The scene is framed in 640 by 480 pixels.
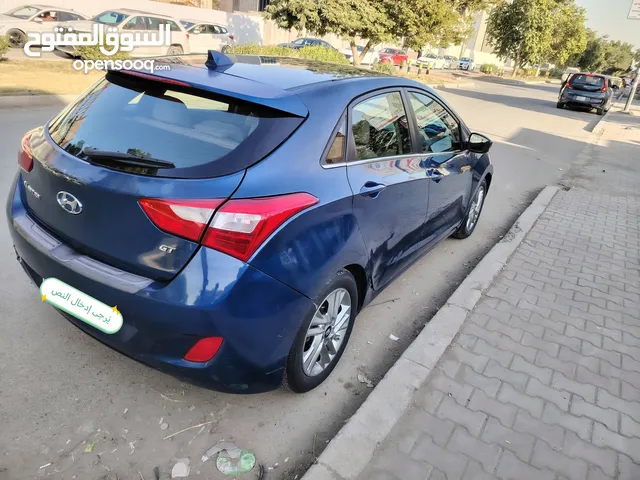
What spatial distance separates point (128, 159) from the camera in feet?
6.82

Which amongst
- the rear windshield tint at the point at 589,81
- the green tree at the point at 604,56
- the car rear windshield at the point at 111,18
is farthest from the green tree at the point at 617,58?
the car rear windshield at the point at 111,18

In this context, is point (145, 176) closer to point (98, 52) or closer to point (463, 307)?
point (463, 307)

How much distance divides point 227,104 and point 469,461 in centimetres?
211

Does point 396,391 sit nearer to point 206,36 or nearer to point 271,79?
point 271,79

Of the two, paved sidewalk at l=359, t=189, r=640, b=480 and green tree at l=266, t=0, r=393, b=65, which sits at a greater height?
green tree at l=266, t=0, r=393, b=65

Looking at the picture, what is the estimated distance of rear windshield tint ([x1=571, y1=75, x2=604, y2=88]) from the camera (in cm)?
2025

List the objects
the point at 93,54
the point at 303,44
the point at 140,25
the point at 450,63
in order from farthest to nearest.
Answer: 1. the point at 450,63
2. the point at 303,44
3. the point at 140,25
4. the point at 93,54

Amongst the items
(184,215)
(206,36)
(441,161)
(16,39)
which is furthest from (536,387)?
(206,36)

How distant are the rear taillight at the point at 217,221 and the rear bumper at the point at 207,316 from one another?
0.06 metres

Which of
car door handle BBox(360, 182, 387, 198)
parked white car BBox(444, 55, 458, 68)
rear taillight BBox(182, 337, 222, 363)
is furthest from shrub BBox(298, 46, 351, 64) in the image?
parked white car BBox(444, 55, 458, 68)

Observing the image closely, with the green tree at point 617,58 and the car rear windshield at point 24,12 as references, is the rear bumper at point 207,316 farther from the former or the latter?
the green tree at point 617,58

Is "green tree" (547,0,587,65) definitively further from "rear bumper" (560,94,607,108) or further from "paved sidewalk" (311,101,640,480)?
"paved sidewalk" (311,101,640,480)

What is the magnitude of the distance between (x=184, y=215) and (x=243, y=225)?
0.24 metres

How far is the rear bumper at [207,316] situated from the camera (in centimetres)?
191
